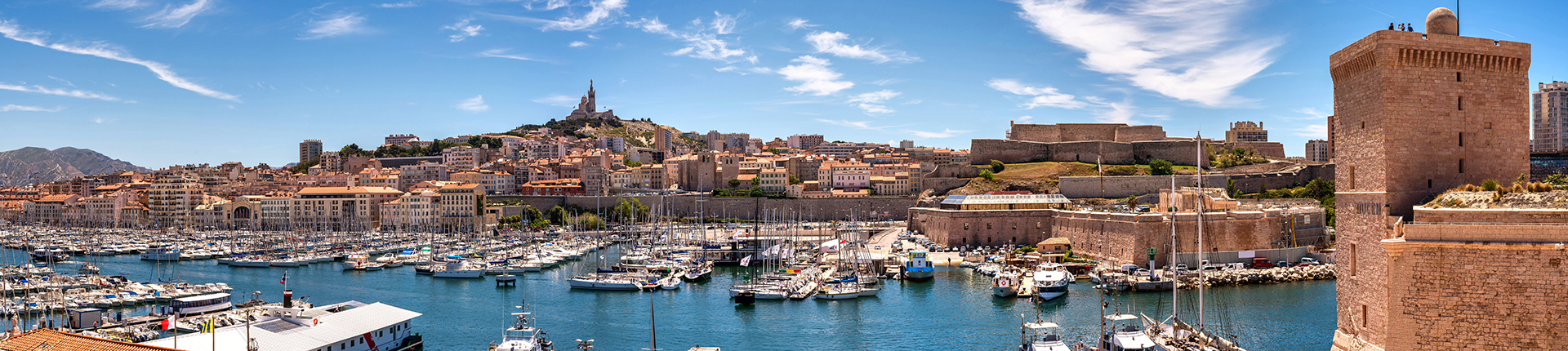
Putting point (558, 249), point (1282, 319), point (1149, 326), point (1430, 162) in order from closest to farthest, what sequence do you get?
point (1430, 162), point (1149, 326), point (1282, 319), point (558, 249)

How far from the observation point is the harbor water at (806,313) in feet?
62.4

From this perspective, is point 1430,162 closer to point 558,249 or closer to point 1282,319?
point 1282,319

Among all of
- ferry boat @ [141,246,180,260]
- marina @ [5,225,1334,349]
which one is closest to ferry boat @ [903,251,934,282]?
marina @ [5,225,1334,349]

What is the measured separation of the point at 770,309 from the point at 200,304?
41.5 feet

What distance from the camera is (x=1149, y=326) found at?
16.7m

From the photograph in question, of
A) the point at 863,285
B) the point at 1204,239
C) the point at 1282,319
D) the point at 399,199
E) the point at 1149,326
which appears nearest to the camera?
the point at 1149,326

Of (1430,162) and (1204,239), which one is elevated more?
(1430,162)

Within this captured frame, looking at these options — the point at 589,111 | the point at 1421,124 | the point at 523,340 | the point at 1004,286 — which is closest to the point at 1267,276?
the point at 1004,286

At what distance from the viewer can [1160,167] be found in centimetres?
4941

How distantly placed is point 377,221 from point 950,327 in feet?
144

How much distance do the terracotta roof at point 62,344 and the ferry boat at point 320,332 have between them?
264cm

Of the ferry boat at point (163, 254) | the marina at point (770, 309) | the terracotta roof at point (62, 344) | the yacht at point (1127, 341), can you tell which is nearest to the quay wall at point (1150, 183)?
the marina at point (770, 309)

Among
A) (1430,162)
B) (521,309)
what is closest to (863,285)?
(521,309)

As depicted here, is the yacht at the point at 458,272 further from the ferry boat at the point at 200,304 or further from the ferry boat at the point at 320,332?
the ferry boat at the point at 320,332
